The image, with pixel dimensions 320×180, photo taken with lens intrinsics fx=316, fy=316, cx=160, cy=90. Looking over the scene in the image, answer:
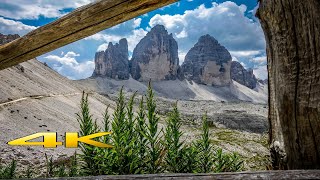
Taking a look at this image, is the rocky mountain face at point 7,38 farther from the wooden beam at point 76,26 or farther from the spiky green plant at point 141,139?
the wooden beam at point 76,26

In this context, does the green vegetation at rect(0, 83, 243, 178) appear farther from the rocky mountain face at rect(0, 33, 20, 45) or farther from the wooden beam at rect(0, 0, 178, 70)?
the rocky mountain face at rect(0, 33, 20, 45)

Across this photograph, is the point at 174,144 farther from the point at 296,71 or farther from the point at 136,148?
the point at 296,71

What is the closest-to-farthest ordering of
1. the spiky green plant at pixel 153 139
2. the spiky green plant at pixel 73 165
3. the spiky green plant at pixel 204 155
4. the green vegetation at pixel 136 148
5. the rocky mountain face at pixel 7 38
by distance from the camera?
the green vegetation at pixel 136 148, the spiky green plant at pixel 153 139, the spiky green plant at pixel 73 165, the spiky green plant at pixel 204 155, the rocky mountain face at pixel 7 38

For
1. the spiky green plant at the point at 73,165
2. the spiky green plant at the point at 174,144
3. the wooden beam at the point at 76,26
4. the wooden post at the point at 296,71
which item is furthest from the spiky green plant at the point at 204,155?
the wooden post at the point at 296,71

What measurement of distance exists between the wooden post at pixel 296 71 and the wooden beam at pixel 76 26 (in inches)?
34.6

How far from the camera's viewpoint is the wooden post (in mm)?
2053

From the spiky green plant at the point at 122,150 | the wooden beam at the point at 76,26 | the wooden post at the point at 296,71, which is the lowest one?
the spiky green plant at the point at 122,150

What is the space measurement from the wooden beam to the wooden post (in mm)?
878

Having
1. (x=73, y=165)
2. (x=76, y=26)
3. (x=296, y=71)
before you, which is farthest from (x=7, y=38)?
(x=296, y=71)

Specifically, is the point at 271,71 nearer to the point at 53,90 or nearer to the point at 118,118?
the point at 118,118

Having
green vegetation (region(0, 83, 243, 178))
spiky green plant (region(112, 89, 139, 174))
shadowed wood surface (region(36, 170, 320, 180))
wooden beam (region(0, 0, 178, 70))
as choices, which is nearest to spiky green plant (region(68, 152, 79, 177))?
green vegetation (region(0, 83, 243, 178))

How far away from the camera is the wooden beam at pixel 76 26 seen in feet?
8.56

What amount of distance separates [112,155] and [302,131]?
3.65 metres

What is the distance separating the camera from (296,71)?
212 centimetres
